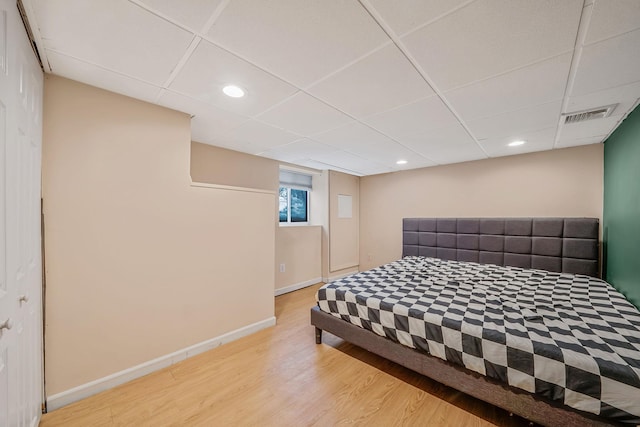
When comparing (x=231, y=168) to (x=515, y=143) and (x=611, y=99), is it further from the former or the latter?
(x=611, y=99)

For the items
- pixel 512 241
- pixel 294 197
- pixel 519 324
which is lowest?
pixel 519 324

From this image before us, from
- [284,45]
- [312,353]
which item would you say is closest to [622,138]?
[284,45]

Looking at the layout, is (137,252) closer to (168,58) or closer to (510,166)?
(168,58)

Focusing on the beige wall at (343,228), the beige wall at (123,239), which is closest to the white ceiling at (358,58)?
the beige wall at (123,239)

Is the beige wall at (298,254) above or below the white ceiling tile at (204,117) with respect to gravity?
below

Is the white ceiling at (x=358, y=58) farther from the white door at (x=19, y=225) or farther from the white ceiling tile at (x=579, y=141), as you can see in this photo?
the white ceiling tile at (x=579, y=141)

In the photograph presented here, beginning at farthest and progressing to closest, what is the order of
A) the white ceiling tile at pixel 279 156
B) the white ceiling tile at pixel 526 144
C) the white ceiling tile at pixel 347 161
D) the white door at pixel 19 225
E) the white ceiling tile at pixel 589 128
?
the white ceiling tile at pixel 347 161 → the white ceiling tile at pixel 279 156 → the white ceiling tile at pixel 526 144 → the white ceiling tile at pixel 589 128 → the white door at pixel 19 225

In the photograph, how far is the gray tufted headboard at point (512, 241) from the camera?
3023 millimetres

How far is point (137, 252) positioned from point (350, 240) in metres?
4.03

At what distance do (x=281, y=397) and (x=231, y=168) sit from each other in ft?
9.29

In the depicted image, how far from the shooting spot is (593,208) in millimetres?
3092

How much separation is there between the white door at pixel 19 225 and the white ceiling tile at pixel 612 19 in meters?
2.54

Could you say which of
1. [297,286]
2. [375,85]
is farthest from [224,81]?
[297,286]

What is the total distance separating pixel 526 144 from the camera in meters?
3.09
